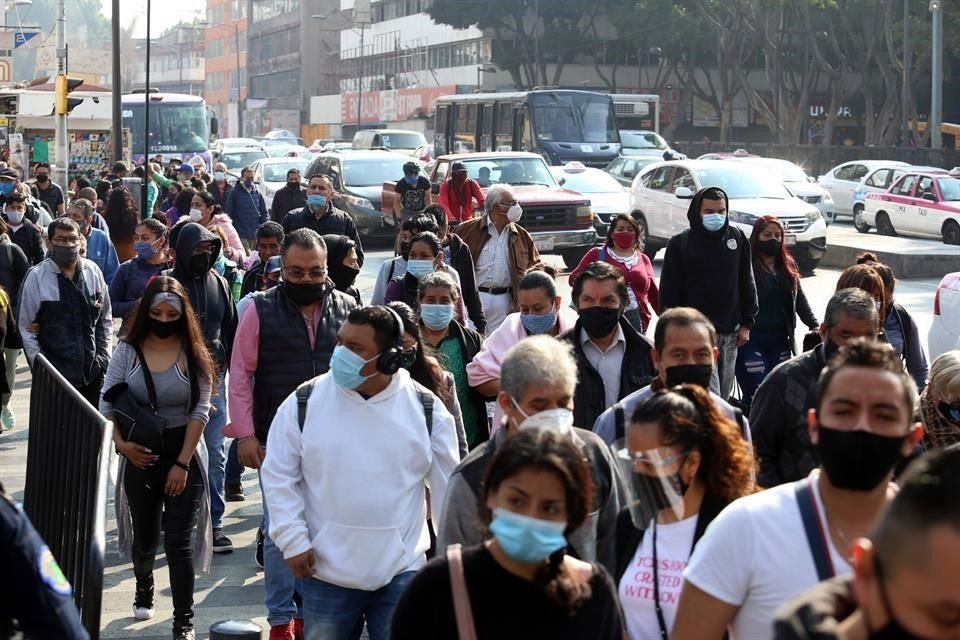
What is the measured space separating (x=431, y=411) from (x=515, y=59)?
6942cm

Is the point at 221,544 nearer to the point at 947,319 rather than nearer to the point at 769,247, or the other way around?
the point at 769,247

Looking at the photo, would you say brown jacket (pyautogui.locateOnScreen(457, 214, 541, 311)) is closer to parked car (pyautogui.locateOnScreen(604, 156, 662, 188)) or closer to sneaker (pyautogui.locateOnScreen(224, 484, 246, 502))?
sneaker (pyautogui.locateOnScreen(224, 484, 246, 502))

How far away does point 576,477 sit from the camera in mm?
3482

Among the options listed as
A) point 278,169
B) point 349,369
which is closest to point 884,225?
point 278,169

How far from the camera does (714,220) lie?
411 inches

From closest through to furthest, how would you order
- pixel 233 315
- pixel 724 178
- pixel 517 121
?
pixel 233 315 < pixel 724 178 < pixel 517 121

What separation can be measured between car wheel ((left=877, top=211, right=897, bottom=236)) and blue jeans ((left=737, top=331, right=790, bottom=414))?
2106cm

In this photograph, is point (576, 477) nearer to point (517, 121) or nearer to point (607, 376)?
point (607, 376)

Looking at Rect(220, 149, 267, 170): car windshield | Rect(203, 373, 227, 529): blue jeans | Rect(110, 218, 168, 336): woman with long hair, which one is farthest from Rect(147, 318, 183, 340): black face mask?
Rect(220, 149, 267, 170): car windshield

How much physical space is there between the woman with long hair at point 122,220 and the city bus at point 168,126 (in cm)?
2380

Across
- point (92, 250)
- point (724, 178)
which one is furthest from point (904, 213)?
point (92, 250)

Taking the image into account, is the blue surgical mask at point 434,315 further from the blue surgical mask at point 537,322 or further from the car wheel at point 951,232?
the car wheel at point 951,232

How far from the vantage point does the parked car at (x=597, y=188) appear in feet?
88.9

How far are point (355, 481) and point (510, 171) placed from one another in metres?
20.7
